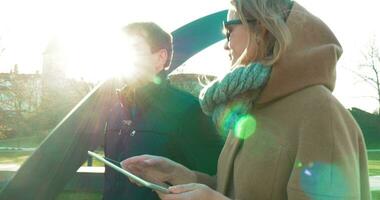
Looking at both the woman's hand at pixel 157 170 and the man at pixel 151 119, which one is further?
the man at pixel 151 119

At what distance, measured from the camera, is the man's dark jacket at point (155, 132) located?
2934 mm

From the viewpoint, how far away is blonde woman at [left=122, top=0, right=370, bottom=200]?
171cm

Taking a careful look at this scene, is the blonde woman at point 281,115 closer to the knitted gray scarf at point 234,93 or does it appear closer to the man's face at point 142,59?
the knitted gray scarf at point 234,93

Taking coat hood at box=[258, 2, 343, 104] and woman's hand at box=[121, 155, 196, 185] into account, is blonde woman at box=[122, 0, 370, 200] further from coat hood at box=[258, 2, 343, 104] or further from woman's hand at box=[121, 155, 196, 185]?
woman's hand at box=[121, 155, 196, 185]

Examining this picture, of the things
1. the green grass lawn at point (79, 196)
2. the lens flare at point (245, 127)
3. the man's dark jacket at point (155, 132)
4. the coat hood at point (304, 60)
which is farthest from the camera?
the green grass lawn at point (79, 196)

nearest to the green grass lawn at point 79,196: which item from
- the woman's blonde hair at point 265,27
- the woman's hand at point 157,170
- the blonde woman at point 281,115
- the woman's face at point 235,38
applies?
the woman's hand at point 157,170

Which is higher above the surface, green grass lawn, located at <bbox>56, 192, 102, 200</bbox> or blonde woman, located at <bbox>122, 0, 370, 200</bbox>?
blonde woman, located at <bbox>122, 0, 370, 200</bbox>

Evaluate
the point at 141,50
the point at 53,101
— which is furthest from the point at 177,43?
the point at 53,101

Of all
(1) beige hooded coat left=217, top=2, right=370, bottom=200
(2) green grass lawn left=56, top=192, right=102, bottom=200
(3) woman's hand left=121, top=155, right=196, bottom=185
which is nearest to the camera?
(1) beige hooded coat left=217, top=2, right=370, bottom=200

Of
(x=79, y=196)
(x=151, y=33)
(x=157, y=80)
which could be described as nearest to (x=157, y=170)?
(x=157, y=80)

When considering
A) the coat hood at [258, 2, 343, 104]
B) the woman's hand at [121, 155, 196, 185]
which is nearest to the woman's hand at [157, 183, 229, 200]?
the coat hood at [258, 2, 343, 104]

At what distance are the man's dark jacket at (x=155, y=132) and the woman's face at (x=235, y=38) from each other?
3.17 ft

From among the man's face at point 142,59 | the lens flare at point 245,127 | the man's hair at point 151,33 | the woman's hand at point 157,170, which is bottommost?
the woman's hand at point 157,170

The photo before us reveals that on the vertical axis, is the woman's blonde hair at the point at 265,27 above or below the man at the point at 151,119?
above
